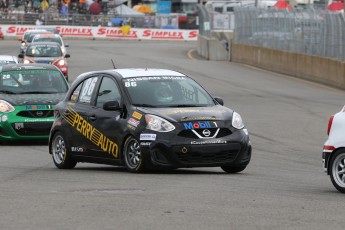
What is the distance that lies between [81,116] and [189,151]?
7.21 ft

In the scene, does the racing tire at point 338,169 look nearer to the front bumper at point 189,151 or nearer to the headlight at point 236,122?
the front bumper at point 189,151

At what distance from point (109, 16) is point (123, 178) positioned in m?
71.8

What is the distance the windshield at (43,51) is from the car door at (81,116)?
906 inches

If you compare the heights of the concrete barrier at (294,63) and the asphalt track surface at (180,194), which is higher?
the asphalt track surface at (180,194)

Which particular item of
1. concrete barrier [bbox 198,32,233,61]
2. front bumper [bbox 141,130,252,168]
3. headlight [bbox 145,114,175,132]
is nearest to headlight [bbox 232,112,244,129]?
front bumper [bbox 141,130,252,168]

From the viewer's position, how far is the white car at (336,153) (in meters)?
11.3

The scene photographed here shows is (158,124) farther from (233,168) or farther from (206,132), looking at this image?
(233,168)

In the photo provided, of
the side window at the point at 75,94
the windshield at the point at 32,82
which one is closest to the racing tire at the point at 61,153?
the side window at the point at 75,94

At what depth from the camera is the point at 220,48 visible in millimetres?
54125

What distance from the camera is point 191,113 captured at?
13359mm

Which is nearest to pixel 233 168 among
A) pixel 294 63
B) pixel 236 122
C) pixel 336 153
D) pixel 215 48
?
pixel 236 122

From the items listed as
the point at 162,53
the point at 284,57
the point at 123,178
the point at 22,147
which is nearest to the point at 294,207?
the point at 123,178

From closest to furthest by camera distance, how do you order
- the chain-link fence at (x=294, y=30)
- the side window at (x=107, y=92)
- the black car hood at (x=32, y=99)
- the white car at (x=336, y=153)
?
the white car at (x=336, y=153) < the side window at (x=107, y=92) < the black car hood at (x=32, y=99) < the chain-link fence at (x=294, y=30)

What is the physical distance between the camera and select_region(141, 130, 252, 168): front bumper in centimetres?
1312
